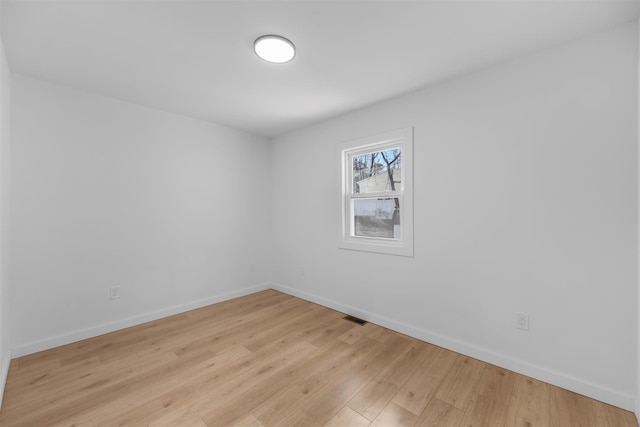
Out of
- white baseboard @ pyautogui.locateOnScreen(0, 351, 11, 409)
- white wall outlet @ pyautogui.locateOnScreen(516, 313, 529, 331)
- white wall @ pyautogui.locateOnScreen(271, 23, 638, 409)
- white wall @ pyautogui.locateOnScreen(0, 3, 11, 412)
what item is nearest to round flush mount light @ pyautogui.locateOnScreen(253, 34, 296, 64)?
white wall @ pyautogui.locateOnScreen(271, 23, 638, 409)

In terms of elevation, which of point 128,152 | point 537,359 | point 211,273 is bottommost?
point 537,359

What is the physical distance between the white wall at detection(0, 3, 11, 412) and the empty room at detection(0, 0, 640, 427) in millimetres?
45

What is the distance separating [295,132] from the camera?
3.89 metres

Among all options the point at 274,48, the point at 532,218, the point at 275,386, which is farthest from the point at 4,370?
the point at 532,218

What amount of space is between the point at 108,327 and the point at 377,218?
3122 mm

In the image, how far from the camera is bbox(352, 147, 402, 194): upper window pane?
2908mm

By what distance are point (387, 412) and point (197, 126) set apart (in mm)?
3609

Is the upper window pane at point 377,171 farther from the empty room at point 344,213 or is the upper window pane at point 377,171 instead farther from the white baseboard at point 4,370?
the white baseboard at point 4,370

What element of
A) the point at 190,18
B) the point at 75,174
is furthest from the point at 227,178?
the point at 190,18

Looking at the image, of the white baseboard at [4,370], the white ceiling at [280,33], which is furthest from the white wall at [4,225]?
the white ceiling at [280,33]

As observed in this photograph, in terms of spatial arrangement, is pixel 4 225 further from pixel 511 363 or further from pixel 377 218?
pixel 511 363

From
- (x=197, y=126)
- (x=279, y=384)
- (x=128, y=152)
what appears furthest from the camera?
(x=197, y=126)

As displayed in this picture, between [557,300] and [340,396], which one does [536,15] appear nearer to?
[557,300]

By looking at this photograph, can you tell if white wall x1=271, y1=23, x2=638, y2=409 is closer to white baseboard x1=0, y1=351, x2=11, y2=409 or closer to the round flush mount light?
the round flush mount light
